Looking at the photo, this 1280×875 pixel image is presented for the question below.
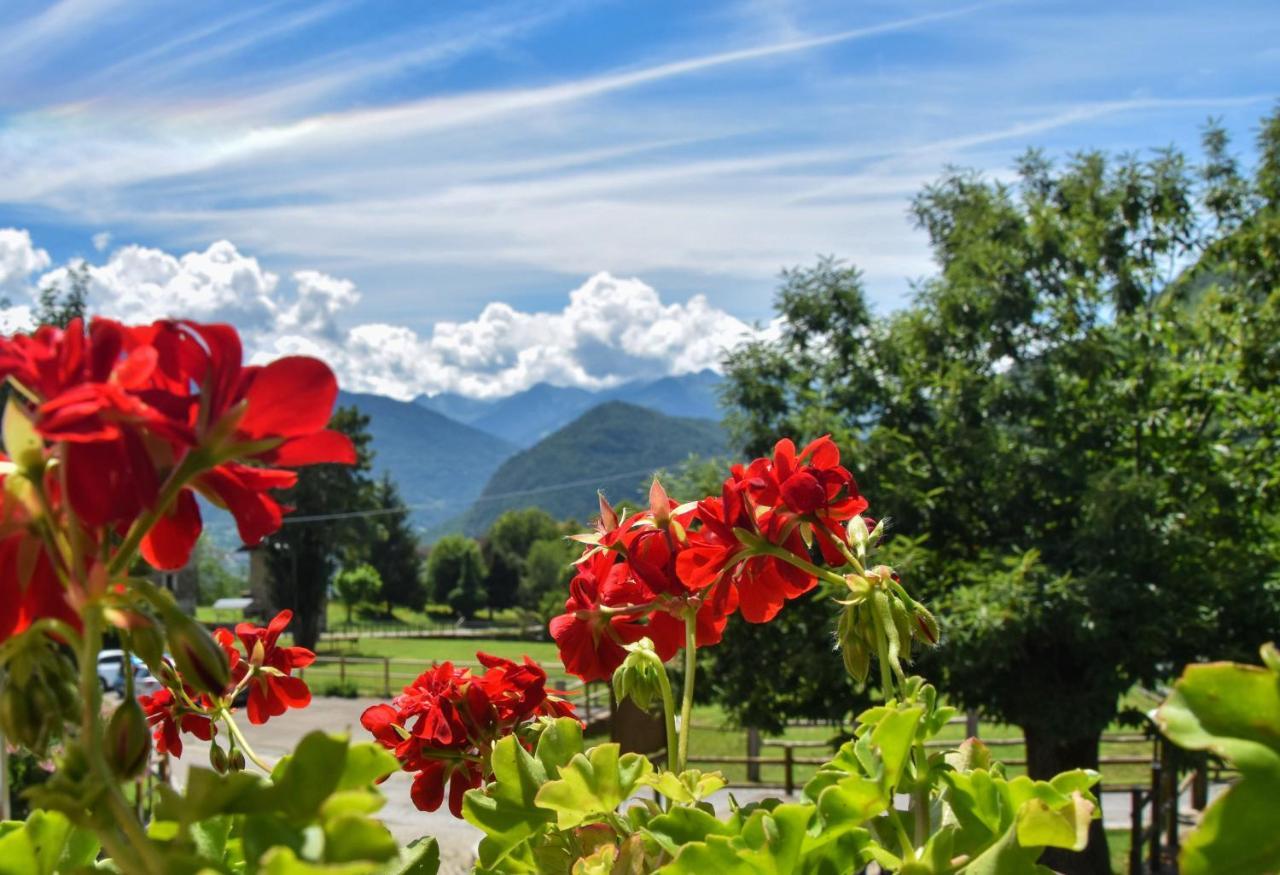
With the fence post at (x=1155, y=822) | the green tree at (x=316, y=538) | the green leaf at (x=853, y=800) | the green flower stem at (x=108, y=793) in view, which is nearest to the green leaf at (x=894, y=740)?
the green leaf at (x=853, y=800)

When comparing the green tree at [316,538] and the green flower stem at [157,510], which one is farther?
the green tree at [316,538]

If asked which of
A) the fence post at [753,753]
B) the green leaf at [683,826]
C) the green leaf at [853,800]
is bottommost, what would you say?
the fence post at [753,753]

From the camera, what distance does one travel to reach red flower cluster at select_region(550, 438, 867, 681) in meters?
0.90

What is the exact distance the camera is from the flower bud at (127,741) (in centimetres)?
50

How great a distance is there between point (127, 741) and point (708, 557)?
1.62ft

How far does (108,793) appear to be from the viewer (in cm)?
46

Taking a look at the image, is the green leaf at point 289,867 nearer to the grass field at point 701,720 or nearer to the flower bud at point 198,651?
the flower bud at point 198,651

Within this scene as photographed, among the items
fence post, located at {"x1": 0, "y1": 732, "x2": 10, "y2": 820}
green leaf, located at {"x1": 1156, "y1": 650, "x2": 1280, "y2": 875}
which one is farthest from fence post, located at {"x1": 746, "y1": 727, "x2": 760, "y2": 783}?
green leaf, located at {"x1": 1156, "y1": 650, "x2": 1280, "y2": 875}

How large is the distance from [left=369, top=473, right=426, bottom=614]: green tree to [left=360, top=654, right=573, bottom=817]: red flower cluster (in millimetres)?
62548

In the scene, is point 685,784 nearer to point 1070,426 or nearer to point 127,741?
point 127,741

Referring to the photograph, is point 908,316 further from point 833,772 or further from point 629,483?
point 629,483

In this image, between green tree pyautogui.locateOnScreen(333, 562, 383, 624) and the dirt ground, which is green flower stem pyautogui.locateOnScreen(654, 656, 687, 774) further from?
green tree pyautogui.locateOnScreen(333, 562, 383, 624)

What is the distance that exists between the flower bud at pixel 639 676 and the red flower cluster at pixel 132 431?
0.42 m

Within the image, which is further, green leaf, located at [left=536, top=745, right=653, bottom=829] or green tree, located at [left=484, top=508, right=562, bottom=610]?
green tree, located at [left=484, top=508, right=562, bottom=610]
